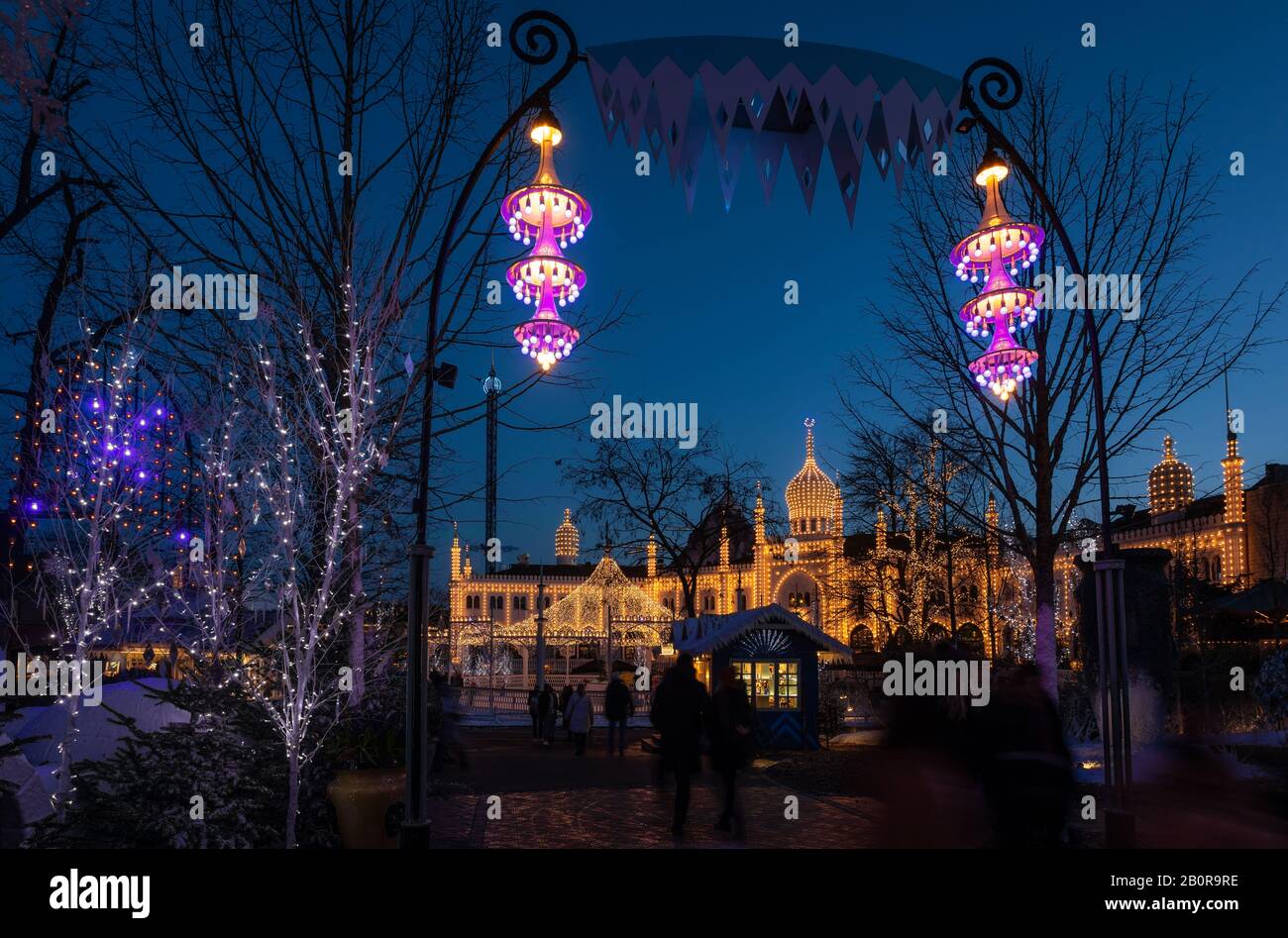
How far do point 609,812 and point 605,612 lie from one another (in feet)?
68.9

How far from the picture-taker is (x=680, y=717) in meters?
9.59

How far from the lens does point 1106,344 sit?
511 inches

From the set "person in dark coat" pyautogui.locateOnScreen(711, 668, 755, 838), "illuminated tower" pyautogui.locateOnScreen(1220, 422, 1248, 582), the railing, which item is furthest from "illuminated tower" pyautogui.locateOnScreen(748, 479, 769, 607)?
"person in dark coat" pyautogui.locateOnScreen(711, 668, 755, 838)

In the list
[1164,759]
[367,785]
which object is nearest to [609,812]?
[367,785]

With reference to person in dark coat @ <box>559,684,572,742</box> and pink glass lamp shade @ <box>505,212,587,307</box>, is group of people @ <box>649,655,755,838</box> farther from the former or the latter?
person in dark coat @ <box>559,684,572,742</box>

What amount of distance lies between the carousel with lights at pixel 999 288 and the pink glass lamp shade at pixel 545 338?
402 cm

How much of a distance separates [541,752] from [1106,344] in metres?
14.7

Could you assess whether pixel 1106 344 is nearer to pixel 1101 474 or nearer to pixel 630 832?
pixel 1101 474

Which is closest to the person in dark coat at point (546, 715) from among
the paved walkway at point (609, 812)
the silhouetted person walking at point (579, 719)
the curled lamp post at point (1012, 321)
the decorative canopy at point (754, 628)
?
the silhouetted person walking at point (579, 719)

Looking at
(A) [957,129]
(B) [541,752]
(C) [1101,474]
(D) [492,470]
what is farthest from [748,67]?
(D) [492,470]

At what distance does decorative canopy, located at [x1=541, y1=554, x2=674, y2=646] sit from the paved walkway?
1533 cm

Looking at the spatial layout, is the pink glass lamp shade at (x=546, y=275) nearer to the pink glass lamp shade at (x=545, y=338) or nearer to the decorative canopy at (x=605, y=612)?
the pink glass lamp shade at (x=545, y=338)

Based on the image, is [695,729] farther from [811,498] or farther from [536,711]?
[811,498]

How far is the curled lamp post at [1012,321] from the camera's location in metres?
8.23
